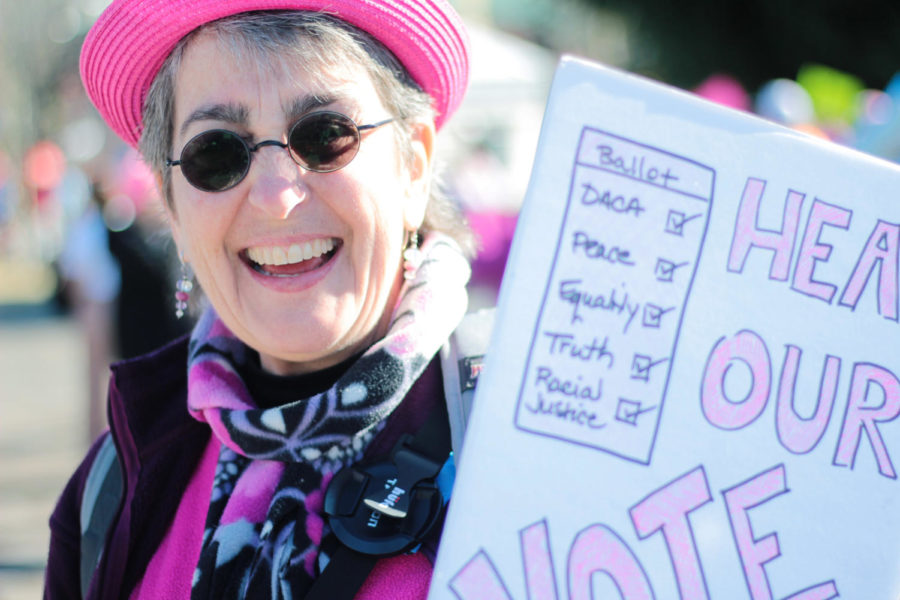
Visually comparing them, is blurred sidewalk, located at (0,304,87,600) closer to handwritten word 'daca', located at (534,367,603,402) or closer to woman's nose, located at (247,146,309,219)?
woman's nose, located at (247,146,309,219)

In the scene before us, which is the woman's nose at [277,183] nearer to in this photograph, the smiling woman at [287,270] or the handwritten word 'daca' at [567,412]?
the smiling woman at [287,270]

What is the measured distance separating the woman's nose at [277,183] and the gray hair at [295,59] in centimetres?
15

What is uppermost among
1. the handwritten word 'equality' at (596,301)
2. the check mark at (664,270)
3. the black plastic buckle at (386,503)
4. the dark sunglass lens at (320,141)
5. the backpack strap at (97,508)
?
the dark sunglass lens at (320,141)

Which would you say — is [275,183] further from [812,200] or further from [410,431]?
[812,200]

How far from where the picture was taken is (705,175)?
1300mm

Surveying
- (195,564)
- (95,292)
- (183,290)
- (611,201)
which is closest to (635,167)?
(611,201)

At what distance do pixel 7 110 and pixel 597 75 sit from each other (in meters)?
22.6

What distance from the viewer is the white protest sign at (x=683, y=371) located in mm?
1259

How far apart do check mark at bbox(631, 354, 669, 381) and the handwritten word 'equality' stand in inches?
1.7

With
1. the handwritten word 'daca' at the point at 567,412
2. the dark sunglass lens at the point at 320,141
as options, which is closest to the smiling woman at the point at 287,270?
the dark sunglass lens at the point at 320,141

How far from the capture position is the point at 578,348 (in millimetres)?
1281

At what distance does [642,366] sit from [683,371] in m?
0.06

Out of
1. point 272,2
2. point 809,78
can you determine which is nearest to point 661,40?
point 809,78

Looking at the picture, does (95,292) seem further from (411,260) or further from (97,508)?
(411,260)
